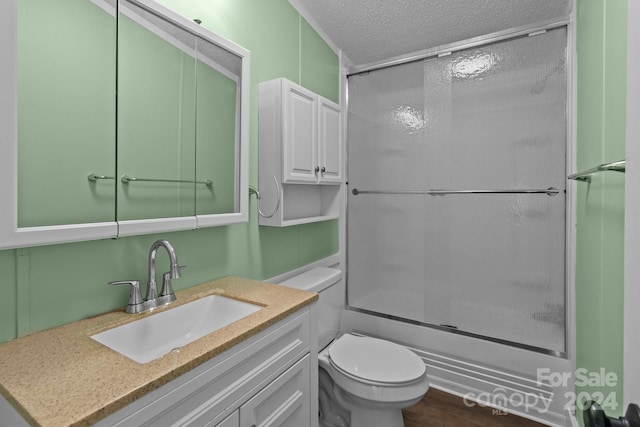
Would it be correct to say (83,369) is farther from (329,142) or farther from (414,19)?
(414,19)

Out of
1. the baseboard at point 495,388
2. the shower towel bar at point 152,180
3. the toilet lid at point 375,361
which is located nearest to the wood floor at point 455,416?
the baseboard at point 495,388

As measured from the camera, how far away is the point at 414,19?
189cm

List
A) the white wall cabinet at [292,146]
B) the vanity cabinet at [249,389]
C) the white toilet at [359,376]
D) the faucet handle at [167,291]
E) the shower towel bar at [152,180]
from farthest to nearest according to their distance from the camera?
the white wall cabinet at [292,146], the white toilet at [359,376], the faucet handle at [167,291], the shower towel bar at [152,180], the vanity cabinet at [249,389]

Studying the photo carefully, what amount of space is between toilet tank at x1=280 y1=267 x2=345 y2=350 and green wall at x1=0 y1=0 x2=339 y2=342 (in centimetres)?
13

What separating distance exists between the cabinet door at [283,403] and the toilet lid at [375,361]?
366 mm

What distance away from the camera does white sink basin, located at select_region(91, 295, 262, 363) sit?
0.95 meters

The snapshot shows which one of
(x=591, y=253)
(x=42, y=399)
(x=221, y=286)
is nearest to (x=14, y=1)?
(x=42, y=399)

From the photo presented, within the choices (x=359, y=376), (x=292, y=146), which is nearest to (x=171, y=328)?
(x=359, y=376)

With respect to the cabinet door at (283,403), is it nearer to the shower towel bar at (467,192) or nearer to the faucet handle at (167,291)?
the faucet handle at (167,291)

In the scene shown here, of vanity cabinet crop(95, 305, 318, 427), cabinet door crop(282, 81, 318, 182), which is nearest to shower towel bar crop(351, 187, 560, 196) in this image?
cabinet door crop(282, 81, 318, 182)

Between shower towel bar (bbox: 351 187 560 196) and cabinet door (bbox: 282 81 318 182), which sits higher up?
cabinet door (bbox: 282 81 318 182)

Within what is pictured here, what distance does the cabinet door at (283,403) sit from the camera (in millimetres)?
939

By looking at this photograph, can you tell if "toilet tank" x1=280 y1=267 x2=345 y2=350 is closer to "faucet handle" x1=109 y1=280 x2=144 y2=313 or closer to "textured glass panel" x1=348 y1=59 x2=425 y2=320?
"textured glass panel" x1=348 y1=59 x2=425 y2=320

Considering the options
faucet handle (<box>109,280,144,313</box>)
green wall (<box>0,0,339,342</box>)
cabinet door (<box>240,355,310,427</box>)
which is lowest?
cabinet door (<box>240,355,310,427</box>)
